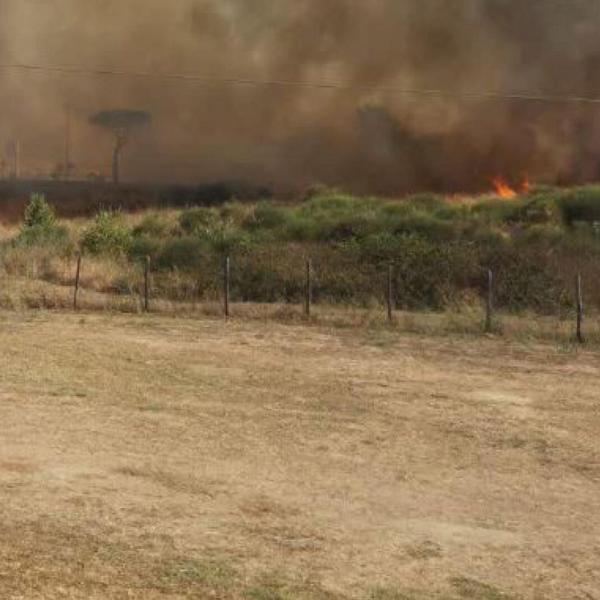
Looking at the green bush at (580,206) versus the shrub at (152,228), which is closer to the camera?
the shrub at (152,228)

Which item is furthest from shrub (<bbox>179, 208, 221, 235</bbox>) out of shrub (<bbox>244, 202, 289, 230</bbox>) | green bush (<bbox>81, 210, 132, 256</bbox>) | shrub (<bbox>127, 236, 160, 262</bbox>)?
green bush (<bbox>81, 210, 132, 256</bbox>)

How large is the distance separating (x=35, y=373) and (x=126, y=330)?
5.39m

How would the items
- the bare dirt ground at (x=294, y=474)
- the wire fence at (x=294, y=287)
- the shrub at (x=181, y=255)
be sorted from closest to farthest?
the bare dirt ground at (x=294, y=474) < the wire fence at (x=294, y=287) < the shrub at (x=181, y=255)

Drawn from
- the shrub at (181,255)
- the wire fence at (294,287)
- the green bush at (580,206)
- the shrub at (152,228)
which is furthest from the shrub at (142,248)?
the green bush at (580,206)

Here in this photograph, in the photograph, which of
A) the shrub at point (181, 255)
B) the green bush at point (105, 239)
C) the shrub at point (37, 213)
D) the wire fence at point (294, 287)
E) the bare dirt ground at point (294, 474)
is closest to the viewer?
the bare dirt ground at point (294, 474)

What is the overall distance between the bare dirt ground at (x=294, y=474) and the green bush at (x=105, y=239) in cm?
1904

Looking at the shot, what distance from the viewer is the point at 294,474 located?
30.6 ft

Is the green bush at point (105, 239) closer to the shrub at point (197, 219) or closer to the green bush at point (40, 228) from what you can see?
the green bush at point (40, 228)

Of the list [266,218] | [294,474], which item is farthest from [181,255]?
[294,474]

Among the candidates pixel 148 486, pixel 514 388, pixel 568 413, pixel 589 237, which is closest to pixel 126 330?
pixel 514 388

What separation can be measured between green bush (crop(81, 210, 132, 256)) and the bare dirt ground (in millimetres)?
19037

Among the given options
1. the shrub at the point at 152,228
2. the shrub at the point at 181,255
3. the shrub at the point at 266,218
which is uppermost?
the shrub at the point at 266,218

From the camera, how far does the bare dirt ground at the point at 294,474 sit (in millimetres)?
6645

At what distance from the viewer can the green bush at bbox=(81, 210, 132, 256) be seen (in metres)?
35.9
